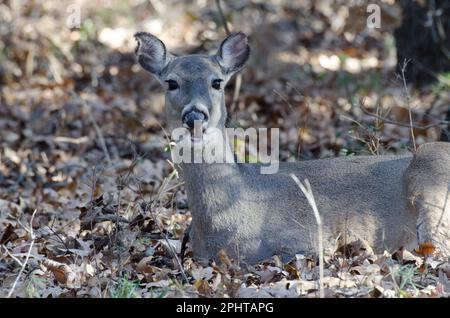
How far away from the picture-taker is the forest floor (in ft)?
19.0

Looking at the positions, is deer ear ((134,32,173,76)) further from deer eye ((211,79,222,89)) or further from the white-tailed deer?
deer eye ((211,79,222,89))

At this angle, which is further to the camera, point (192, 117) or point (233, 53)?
point (233, 53)

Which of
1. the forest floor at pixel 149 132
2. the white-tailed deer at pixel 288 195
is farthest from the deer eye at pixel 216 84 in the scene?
the forest floor at pixel 149 132

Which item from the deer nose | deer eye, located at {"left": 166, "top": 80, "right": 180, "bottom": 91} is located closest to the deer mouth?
the deer nose

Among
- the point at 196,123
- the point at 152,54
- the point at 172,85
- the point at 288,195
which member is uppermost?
the point at 152,54

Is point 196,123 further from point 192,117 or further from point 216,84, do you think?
point 216,84

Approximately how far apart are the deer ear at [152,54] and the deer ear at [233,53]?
42 centimetres

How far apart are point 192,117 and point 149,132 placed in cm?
507

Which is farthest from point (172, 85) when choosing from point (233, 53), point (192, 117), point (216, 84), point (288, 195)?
point (288, 195)

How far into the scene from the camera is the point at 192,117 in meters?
6.25

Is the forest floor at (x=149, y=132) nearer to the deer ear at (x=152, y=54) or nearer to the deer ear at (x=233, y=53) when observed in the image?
the deer ear at (x=152, y=54)

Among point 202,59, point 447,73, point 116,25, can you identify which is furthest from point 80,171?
point 116,25

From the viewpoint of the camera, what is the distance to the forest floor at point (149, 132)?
5.78m
